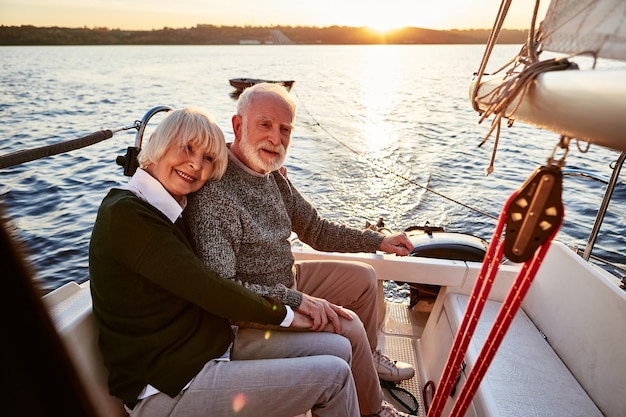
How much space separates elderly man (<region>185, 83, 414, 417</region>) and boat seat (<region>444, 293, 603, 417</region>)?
38cm

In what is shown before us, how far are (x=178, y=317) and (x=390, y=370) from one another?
1.19m

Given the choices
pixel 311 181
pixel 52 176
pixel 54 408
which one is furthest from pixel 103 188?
pixel 54 408

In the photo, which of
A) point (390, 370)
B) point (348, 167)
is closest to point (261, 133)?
point (390, 370)

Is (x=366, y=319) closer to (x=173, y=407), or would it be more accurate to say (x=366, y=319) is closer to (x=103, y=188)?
(x=173, y=407)

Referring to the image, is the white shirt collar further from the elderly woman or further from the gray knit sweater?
the gray knit sweater

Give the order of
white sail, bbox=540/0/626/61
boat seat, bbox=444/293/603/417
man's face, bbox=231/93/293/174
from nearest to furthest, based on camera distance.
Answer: white sail, bbox=540/0/626/61
boat seat, bbox=444/293/603/417
man's face, bbox=231/93/293/174

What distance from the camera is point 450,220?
6.18 metres

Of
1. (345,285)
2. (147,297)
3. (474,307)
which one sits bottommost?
(345,285)

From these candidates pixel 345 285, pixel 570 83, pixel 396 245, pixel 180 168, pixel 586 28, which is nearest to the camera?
pixel 570 83

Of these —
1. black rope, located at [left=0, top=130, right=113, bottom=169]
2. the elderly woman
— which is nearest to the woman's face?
the elderly woman

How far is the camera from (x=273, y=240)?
66.7 inches

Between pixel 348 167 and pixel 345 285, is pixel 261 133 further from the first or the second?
pixel 348 167

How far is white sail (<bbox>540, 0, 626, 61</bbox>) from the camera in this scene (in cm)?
90

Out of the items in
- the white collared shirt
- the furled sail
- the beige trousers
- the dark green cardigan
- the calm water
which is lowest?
the calm water
